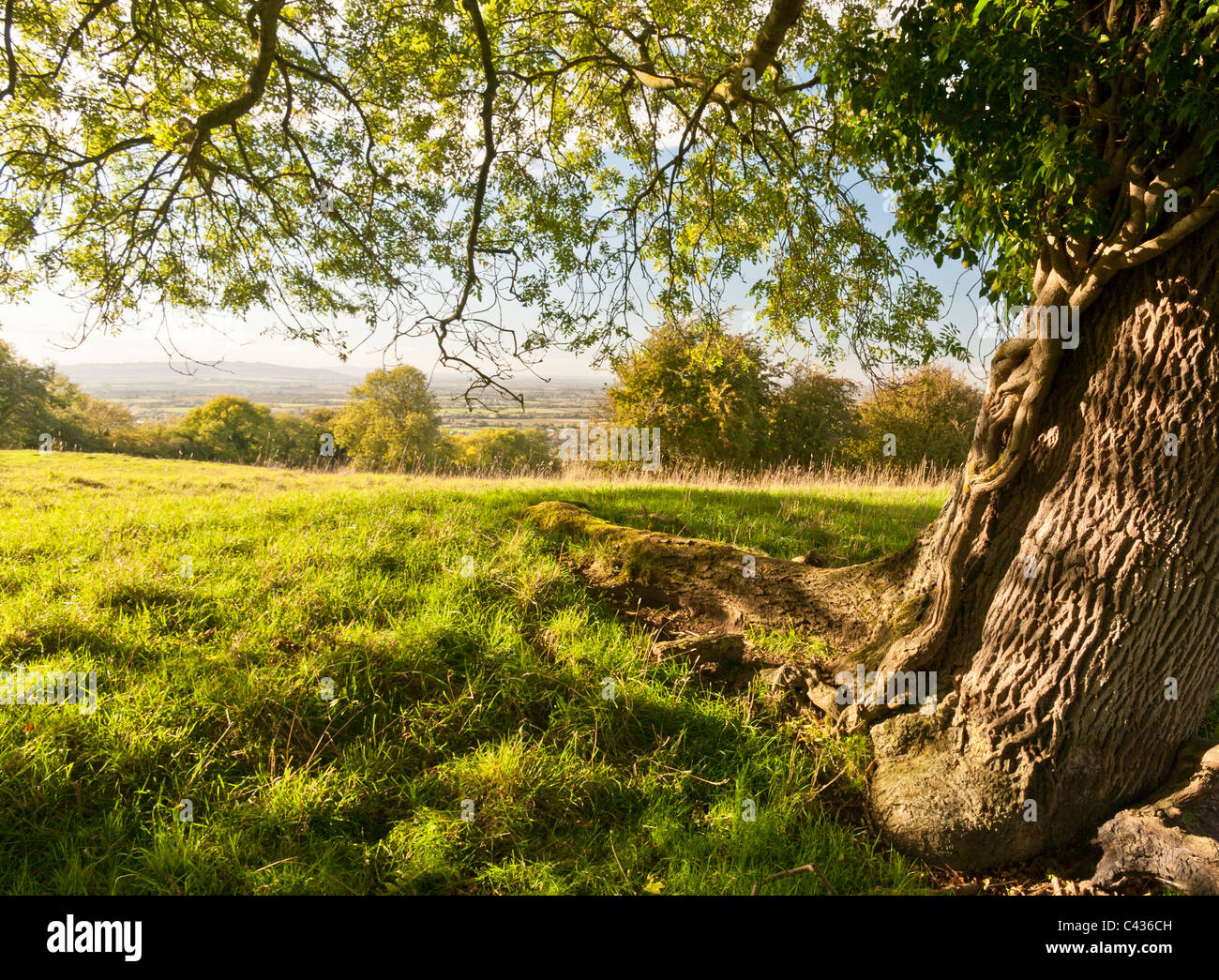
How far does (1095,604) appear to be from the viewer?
2.95m

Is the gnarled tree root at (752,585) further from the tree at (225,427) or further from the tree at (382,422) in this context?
the tree at (382,422)

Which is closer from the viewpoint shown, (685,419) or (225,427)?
(685,419)

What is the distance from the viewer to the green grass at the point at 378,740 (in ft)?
8.98

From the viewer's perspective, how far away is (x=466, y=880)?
2.72 meters

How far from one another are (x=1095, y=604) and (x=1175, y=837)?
1.08 m

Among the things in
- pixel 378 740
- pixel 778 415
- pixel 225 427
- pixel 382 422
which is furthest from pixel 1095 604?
pixel 382 422

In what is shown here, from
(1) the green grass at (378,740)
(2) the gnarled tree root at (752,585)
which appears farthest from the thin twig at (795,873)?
(2) the gnarled tree root at (752,585)

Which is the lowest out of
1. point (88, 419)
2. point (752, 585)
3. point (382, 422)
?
point (752, 585)

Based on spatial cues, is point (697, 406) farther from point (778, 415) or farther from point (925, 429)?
point (925, 429)

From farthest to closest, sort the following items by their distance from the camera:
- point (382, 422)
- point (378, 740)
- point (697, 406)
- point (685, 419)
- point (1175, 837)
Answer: point (382, 422), point (685, 419), point (697, 406), point (378, 740), point (1175, 837)

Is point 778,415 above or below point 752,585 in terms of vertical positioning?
above

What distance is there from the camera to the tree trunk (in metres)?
2.76

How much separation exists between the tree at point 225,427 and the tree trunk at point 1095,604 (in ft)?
106

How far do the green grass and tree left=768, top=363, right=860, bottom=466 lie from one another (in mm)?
26773
